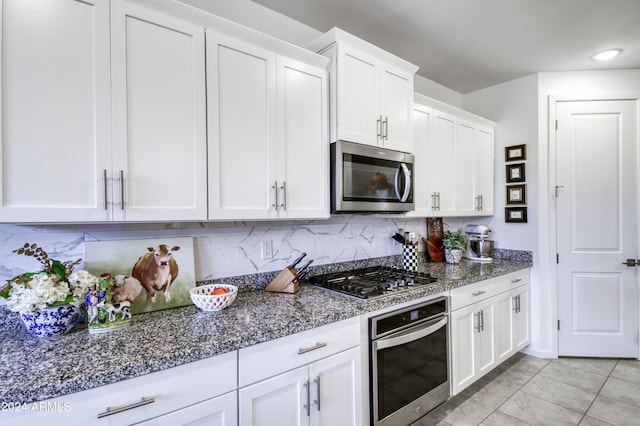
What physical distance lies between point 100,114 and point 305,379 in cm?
137

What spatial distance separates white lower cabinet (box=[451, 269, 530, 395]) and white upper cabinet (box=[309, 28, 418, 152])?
1.17 meters

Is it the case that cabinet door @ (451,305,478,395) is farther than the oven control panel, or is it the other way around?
cabinet door @ (451,305,478,395)

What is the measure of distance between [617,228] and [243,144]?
337 centimetres

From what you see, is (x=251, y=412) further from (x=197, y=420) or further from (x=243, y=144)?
(x=243, y=144)

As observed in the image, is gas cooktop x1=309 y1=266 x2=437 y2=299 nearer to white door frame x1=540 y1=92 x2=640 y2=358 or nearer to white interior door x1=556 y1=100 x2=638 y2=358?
white door frame x1=540 y1=92 x2=640 y2=358

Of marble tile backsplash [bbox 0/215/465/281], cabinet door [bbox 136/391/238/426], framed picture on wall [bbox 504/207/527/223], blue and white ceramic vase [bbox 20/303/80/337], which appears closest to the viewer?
cabinet door [bbox 136/391/238/426]

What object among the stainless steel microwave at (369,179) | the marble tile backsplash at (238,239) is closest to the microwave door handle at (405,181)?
the stainless steel microwave at (369,179)

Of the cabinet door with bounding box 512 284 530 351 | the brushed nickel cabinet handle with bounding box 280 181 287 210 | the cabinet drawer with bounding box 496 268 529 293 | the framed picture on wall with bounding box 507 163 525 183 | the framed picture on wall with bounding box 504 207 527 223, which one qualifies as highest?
the framed picture on wall with bounding box 507 163 525 183

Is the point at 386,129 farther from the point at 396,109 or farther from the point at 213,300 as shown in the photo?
the point at 213,300

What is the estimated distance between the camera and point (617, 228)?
288 cm

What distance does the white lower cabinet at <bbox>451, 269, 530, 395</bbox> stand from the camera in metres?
2.17

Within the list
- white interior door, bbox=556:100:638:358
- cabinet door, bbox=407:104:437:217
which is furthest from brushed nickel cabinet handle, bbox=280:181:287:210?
white interior door, bbox=556:100:638:358

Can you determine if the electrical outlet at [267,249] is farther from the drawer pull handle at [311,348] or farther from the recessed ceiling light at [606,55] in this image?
the recessed ceiling light at [606,55]

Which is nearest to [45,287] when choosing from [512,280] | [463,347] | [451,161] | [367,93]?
[367,93]
